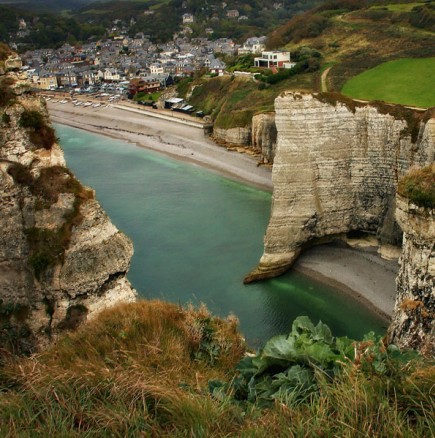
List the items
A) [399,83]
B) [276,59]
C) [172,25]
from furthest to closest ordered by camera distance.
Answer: [172,25]
[276,59]
[399,83]

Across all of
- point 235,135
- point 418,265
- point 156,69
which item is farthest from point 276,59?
point 418,265

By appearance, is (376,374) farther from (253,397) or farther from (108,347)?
(108,347)

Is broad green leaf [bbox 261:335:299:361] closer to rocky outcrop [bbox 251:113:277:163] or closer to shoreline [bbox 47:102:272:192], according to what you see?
shoreline [bbox 47:102:272:192]

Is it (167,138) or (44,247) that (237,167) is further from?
(44,247)

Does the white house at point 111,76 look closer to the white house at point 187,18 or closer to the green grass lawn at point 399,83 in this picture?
the green grass lawn at point 399,83

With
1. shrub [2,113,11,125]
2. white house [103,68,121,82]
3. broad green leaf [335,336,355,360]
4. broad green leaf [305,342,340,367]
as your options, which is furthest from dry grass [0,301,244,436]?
white house [103,68,121,82]

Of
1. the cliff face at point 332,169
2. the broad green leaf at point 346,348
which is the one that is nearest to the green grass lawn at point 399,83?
the cliff face at point 332,169
